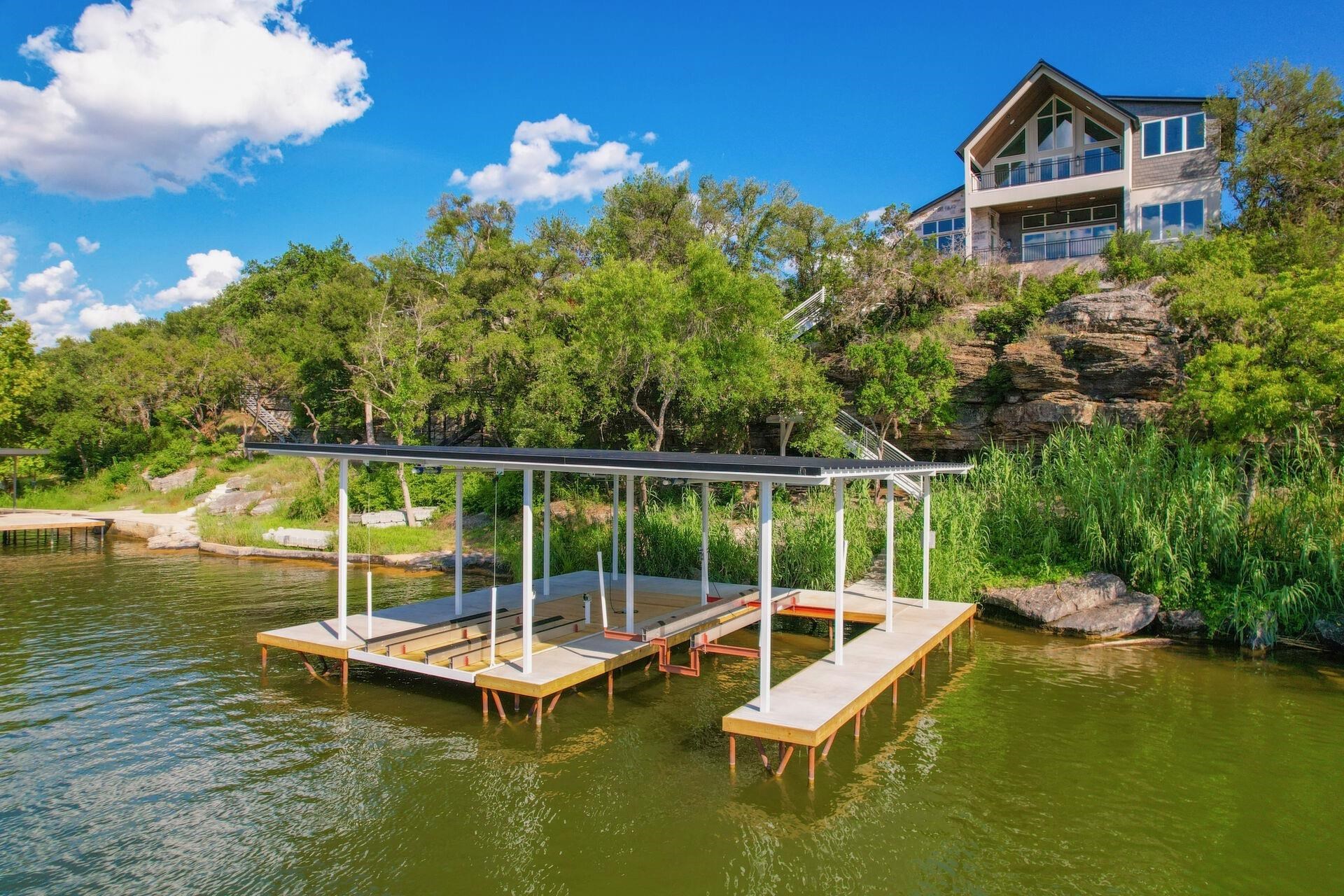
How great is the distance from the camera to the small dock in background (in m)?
27.1

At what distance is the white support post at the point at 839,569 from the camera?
384 inches

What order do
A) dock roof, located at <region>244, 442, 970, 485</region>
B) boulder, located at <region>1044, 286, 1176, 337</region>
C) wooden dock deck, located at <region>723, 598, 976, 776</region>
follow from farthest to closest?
boulder, located at <region>1044, 286, 1176, 337</region>, dock roof, located at <region>244, 442, 970, 485</region>, wooden dock deck, located at <region>723, 598, 976, 776</region>

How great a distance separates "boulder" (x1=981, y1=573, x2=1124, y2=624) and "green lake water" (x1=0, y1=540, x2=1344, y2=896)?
5.91ft

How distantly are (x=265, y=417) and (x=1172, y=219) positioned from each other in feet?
135

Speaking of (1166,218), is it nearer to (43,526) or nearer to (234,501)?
(234,501)

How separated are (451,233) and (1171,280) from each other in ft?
102

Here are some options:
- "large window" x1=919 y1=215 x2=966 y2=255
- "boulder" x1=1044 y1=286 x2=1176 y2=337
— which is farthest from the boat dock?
"large window" x1=919 y1=215 x2=966 y2=255

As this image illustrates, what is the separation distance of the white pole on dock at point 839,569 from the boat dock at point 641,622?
0.10 feet

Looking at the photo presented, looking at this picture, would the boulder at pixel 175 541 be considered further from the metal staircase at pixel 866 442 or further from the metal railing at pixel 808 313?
the metal railing at pixel 808 313

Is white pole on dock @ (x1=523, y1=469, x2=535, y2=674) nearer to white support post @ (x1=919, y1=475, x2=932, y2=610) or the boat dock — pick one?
the boat dock

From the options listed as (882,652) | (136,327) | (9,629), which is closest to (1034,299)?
(882,652)

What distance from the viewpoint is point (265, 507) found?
29188 millimetres

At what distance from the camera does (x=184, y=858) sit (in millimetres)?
7379

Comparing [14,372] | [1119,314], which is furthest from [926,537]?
[14,372]
